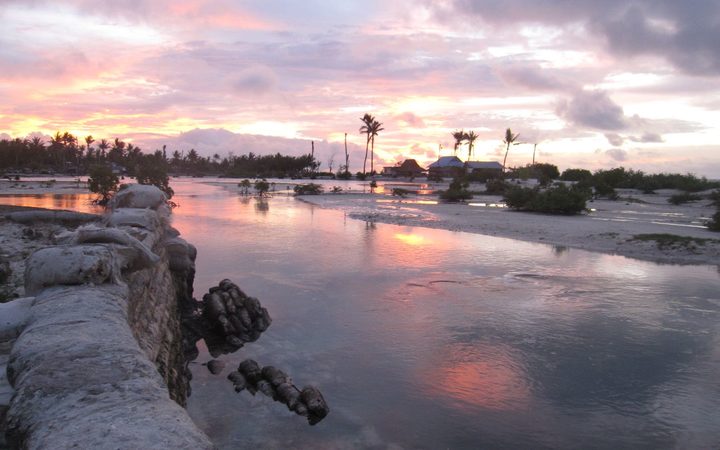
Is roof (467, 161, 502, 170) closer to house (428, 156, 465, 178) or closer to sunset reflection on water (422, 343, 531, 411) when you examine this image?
house (428, 156, 465, 178)

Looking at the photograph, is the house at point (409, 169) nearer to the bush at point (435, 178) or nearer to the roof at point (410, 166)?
the roof at point (410, 166)

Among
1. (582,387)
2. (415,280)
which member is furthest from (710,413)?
(415,280)

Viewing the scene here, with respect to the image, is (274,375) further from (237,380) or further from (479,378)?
(479,378)

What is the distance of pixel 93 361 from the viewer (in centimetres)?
340

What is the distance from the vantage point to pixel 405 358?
8.30 m

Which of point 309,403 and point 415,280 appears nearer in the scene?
point 309,403

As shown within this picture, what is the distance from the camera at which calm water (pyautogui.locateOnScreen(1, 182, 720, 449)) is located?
20.4 ft

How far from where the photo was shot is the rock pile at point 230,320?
913 cm

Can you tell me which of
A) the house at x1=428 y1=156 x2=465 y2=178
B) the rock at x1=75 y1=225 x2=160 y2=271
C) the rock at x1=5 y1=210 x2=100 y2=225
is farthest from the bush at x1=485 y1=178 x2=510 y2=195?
the rock at x1=75 y1=225 x2=160 y2=271

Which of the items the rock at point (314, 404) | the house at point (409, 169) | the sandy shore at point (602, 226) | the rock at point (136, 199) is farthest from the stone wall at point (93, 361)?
the house at point (409, 169)

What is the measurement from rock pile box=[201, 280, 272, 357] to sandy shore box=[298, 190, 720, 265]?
43.5 ft

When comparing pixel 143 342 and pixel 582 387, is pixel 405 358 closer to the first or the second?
pixel 582 387

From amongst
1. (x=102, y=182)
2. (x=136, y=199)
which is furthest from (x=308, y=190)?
(x=136, y=199)

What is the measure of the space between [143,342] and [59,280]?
50.9 inches
